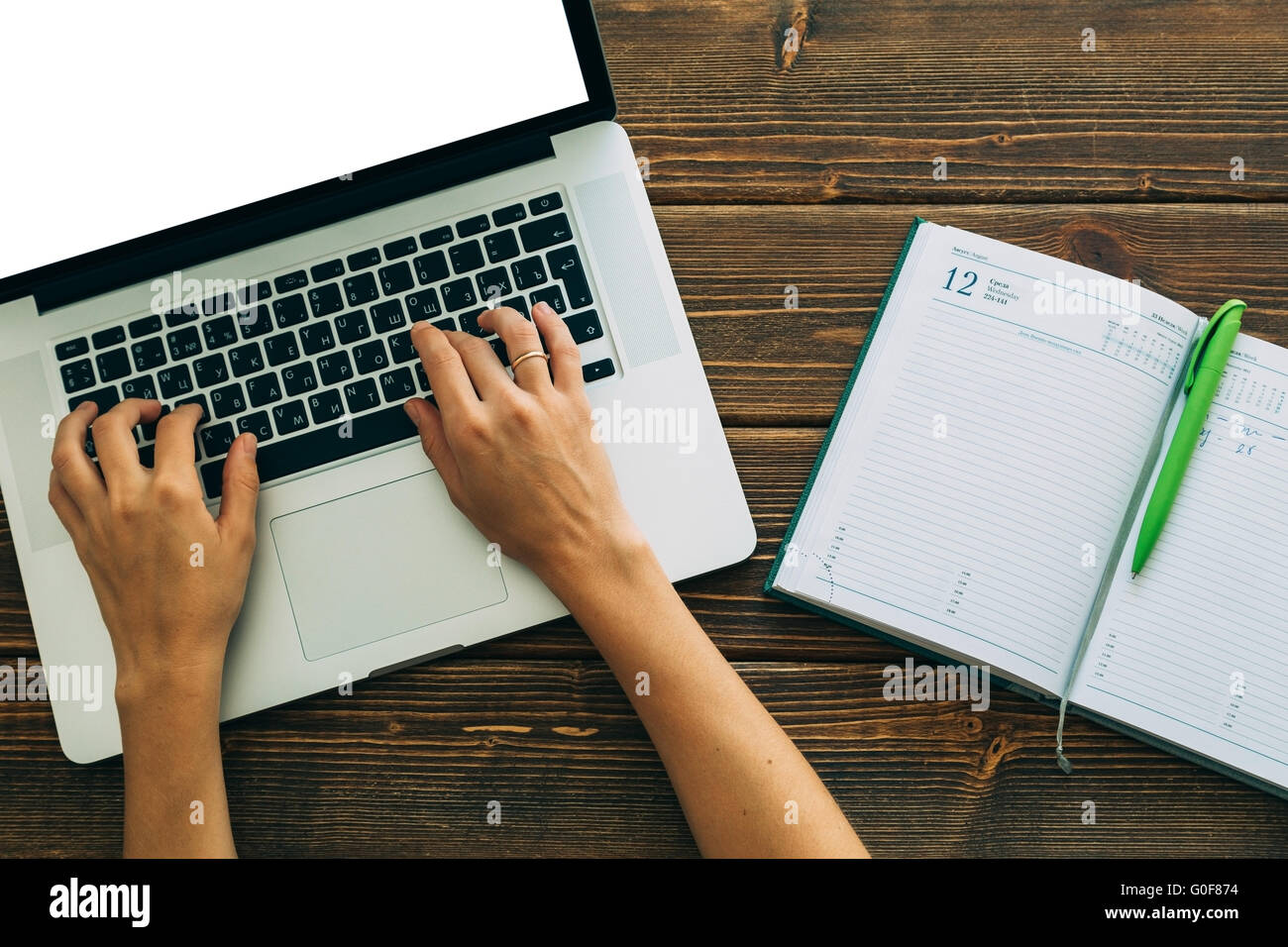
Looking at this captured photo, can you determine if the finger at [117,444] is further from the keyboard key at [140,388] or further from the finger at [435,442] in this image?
the finger at [435,442]

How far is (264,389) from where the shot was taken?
0.71 metres

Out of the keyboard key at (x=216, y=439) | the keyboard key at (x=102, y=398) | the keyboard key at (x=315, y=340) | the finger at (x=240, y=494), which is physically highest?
the keyboard key at (x=315, y=340)

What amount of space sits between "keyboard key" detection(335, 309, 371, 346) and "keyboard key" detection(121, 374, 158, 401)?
0.16 meters

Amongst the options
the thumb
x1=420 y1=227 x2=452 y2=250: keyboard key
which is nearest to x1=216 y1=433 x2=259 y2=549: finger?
the thumb

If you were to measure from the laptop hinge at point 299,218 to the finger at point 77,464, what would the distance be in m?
0.10

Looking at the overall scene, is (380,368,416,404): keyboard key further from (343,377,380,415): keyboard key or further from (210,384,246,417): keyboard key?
(210,384,246,417): keyboard key

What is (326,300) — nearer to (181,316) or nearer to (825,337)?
(181,316)

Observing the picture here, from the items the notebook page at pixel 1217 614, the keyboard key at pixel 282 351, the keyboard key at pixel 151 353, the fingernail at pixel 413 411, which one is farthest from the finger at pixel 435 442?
the notebook page at pixel 1217 614

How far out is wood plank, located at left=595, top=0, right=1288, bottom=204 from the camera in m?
0.81

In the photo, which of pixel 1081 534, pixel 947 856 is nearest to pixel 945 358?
pixel 1081 534

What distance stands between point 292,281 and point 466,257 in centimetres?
15

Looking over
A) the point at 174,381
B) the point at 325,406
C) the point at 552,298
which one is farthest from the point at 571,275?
the point at 174,381

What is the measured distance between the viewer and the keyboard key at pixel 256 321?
71 cm

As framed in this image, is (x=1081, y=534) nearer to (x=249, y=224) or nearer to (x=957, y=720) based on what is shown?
(x=957, y=720)
